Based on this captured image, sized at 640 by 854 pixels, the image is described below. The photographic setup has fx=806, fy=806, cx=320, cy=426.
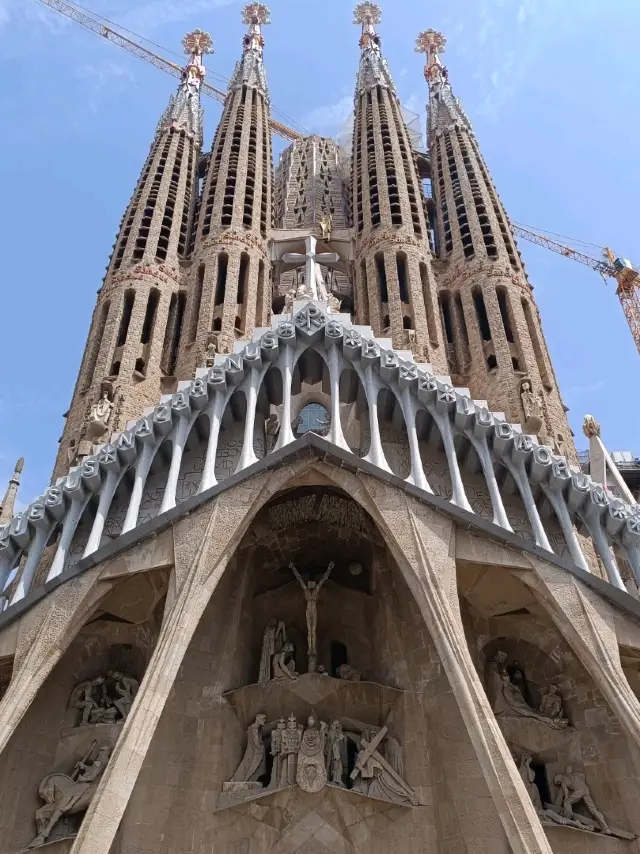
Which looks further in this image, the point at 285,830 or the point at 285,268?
the point at 285,268

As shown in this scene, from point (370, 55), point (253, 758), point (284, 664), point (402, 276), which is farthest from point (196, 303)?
point (370, 55)

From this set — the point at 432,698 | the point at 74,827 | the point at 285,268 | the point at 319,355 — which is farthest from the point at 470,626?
the point at 285,268

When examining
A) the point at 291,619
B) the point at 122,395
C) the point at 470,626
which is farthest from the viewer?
the point at 122,395

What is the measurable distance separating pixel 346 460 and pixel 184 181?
13.3 meters

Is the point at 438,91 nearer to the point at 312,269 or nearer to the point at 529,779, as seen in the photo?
the point at 312,269

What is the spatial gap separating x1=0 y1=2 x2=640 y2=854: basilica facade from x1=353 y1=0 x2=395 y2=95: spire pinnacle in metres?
13.9

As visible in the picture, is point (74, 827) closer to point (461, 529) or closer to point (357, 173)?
point (461, 529)

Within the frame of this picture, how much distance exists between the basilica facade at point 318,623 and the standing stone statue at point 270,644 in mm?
36

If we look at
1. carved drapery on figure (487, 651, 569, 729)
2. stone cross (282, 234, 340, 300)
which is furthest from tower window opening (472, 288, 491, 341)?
carved drapery on figure (487, 651, 569, 729)

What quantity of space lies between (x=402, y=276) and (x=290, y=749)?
11.4 metres

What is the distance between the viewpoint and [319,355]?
12.8 metres

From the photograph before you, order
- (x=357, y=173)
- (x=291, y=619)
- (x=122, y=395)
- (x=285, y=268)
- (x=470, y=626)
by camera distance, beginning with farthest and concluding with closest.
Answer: (x=357, y=173), (x=285, y=268), (x=122, y=395), (x=291, y=619), (x=470, y=626)

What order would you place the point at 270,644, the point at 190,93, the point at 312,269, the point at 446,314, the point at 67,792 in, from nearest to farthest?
the point at 67,792, the point at 270,644, the point at 312,269, the point at 446,314, the point at 190,93

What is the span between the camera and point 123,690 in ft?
37.4
